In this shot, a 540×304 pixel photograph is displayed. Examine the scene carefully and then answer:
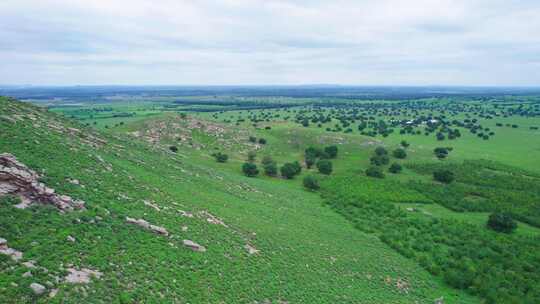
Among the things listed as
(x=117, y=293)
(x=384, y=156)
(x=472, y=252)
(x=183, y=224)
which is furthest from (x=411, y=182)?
(x=117, y=293)

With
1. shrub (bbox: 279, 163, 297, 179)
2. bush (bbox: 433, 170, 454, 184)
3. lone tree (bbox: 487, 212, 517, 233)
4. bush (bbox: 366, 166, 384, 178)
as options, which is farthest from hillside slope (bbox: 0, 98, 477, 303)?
bush (bbox: 433, 170, 454, 184)

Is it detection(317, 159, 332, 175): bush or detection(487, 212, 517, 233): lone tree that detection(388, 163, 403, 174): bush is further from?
detection(487, 212, 517, 233): lone tree

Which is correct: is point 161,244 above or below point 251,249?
above

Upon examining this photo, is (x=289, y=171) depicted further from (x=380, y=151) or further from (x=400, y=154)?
(x=400, y=154)

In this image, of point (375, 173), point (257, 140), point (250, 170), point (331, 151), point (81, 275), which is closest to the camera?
point (81, 275)

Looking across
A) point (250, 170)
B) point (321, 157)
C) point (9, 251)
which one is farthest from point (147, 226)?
point (321, 157)

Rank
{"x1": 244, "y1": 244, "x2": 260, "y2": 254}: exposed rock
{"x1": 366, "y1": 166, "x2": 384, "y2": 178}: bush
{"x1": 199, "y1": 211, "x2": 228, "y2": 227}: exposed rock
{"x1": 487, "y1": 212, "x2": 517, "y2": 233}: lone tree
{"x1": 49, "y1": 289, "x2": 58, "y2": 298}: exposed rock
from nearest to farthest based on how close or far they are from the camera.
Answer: {"x1": 49, "y1": 289, "x2": 58, "y2": 298}: exposed rock → {"x1": 244, "y1": 244, "x2": 260, "y2": 254}: exposed rock → {"x1": 199, "y1": 211, "x2": 228, "y2": 227}: exposed rock → {"x1": 487, "y1": 212, "x2": 517, "y2": 233}: lone tree → {"x1": 366, "y1": 166, "x2": 384, "y2": 178}: bush

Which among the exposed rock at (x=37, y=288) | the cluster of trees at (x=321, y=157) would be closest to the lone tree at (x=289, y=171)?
the cluster of trees at (x=321, y=157)
